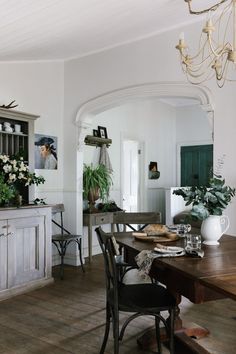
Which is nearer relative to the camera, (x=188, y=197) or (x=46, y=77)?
(x=188, y=197)

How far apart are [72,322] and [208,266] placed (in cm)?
173

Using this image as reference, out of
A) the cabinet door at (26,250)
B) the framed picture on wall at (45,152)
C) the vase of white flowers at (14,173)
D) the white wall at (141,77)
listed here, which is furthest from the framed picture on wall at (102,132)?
the cabinet door at (26,250)

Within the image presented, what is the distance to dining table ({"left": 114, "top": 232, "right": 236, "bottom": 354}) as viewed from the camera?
174 cm

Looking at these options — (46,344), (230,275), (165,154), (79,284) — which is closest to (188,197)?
(230,275)

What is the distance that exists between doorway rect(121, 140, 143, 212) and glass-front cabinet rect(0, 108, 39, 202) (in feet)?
8.05

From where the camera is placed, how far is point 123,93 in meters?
4.83

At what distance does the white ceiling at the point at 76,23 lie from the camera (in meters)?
2.96

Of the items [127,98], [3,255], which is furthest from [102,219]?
[3,255]

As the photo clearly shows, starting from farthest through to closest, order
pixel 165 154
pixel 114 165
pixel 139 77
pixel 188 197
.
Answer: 1. pixel 165 154
2. pixel 114 165
3. pixel 139 77
4. pixel 188 197

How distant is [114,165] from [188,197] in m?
3.88

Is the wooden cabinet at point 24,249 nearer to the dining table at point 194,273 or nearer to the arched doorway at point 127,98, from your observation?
the arched doorway at point 127,98

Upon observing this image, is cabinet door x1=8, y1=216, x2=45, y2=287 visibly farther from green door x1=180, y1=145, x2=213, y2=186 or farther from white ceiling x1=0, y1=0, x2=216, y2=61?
green door x1=180, y1=145, x2=213, y2=186

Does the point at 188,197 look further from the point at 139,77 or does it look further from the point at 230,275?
the point at 139,77

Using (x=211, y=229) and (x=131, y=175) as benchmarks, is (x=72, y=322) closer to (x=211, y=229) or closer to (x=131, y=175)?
(x=211, y=229)
